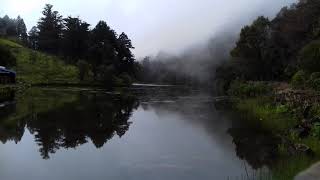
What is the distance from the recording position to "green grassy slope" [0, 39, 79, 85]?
10571 cm

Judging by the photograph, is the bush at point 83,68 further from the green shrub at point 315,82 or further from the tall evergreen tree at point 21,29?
the green shrub at point 315,82

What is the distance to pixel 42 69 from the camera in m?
114

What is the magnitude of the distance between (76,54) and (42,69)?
18.5 m

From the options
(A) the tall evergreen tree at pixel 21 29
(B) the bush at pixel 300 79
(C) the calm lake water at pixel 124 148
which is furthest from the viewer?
(A) the tall evergreen tree at pixel 21 29

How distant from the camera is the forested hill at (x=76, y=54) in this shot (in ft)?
370

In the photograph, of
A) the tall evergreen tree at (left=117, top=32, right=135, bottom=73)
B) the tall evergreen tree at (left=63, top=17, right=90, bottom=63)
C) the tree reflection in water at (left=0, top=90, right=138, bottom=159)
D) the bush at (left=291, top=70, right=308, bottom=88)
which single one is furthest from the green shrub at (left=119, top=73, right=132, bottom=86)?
the tree reflection in water at (left=0, top=90, right=138, bottom=159)

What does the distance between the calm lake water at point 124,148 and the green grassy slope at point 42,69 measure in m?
67.6

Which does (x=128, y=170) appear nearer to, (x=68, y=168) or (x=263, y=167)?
(x=68, y=168)

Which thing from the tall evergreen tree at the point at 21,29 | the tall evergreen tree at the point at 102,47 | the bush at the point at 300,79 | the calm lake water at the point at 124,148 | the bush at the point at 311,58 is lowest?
the calm lake water at the point at 124,148

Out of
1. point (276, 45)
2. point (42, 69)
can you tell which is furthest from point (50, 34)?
point (276, 45)

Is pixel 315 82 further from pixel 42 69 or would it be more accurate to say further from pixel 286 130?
pixel 42 69

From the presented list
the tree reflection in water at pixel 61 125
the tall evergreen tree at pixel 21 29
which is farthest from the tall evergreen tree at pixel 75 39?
the tree reflection in water at pixel 61 125

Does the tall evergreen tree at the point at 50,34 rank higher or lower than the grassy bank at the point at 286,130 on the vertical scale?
higher

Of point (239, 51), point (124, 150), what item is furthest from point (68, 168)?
point (239, 51)
